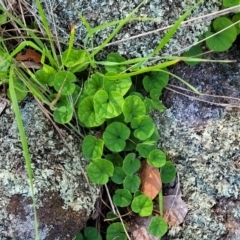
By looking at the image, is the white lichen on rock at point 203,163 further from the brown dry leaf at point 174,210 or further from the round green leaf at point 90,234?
the round green leaf at point 90,234

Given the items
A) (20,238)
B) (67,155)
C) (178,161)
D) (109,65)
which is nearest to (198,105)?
(178,161)

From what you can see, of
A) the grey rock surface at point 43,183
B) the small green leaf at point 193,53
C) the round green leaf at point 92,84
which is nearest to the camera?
the grey rock surface at point 43,183

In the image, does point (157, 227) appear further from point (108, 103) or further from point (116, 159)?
point (108, 103)

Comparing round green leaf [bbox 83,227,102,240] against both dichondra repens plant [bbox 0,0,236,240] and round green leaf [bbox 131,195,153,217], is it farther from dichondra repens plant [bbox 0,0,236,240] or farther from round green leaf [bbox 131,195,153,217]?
round green leaf [bbox 131,195,153,217]

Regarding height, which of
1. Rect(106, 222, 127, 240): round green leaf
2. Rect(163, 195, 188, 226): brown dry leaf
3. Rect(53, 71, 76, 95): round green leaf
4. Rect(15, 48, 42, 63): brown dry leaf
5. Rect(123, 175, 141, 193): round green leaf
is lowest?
Rect(163, 195, 188, 226): brown dry leaf

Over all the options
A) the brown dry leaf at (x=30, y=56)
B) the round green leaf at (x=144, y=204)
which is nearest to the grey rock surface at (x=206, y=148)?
the round green leaf at (x=144, y=204)

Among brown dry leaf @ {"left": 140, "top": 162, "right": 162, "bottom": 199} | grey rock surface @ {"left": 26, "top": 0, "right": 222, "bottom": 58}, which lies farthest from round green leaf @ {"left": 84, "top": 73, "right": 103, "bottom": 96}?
brown dry leaf @ {"left": 140, "top": 162, "right": 162, "bottom": 199}

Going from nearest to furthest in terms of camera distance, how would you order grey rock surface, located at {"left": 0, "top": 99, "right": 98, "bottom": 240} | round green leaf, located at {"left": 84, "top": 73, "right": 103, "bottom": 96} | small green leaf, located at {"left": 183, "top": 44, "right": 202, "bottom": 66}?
1. grey rock surface, located at {"left": 0, "top": 99, "right": 98, "bottom": 240}
2. round green leaf, located at {"left": 84, "top": 73, "right": 103, "bottom": 96}
3. small green leaf, located at {"left": 183, "top": 44, "right": 202, "bottom": 66}

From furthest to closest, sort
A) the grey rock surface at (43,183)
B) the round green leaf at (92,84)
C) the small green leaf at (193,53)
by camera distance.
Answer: the small green leaf at (193,53), the round green leaf at (92,84), the grey rock surface at (43,183)
